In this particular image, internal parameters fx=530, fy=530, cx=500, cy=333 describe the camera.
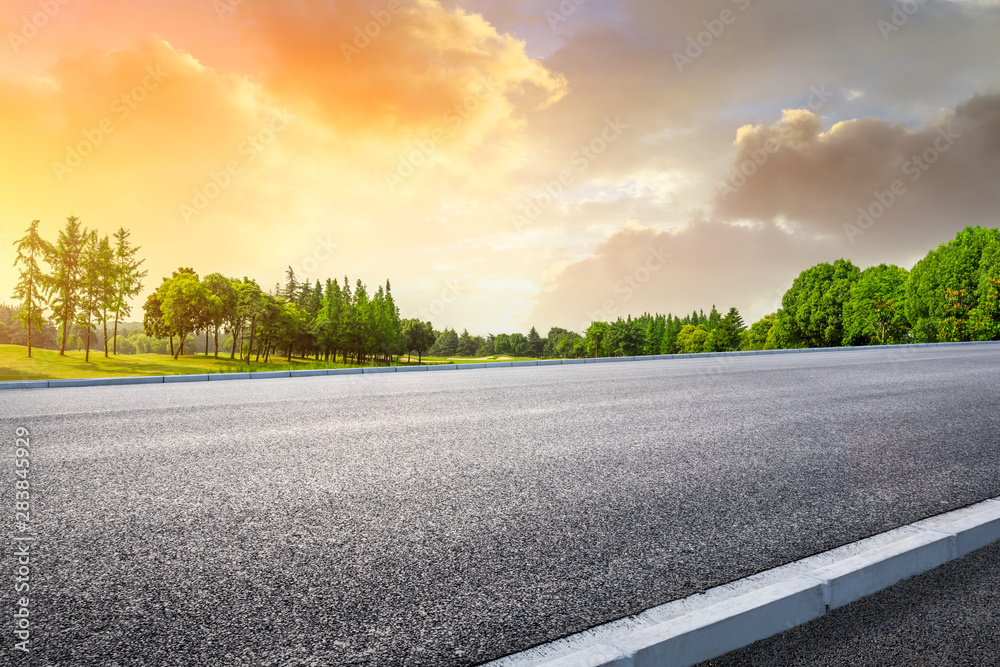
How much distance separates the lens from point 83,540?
3.53 m

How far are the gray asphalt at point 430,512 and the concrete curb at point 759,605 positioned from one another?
0.10 metres

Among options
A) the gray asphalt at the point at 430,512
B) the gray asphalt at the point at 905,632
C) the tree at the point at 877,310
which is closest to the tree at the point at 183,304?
the gray asphalt at the point at 430,512

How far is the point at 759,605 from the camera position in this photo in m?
2.60

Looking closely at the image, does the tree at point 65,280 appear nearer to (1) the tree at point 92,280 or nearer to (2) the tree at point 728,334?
(1) the tree at point 92,280

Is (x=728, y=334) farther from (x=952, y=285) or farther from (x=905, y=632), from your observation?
(x=905, y=632)

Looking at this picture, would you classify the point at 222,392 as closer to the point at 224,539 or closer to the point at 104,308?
the point at 224,539

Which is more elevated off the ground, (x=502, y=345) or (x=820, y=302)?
(x=820, y=302)

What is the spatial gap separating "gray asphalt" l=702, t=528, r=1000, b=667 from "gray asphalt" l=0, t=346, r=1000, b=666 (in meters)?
0.45

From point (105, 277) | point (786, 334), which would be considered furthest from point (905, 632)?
point (786, 334)

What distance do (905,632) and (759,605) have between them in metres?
0.73

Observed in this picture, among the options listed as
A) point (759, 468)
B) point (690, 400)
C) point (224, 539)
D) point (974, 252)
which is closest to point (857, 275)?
point (974, 252)

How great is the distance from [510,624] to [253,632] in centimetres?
121

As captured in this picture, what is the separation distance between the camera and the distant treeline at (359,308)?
1537 inches

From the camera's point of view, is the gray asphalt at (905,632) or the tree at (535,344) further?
the tree at (535,344)
